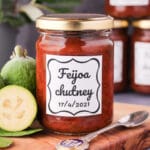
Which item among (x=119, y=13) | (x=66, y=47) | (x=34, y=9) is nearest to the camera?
(x=66, y=47)

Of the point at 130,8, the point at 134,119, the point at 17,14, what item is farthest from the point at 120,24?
the point at 134,119

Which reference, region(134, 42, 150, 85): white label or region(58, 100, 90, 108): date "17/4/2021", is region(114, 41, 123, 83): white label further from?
region(58, 100, 90, 108): date "17/4/2021"

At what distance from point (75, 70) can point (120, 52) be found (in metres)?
0.51

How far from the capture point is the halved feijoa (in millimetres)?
625

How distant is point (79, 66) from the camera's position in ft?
1.95

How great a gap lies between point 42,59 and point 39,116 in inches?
3.1

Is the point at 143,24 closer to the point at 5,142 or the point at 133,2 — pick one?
the point at 133,2

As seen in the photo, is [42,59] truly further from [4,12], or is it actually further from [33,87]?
[4,12]

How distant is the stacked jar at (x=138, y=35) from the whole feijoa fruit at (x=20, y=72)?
444 millimetres

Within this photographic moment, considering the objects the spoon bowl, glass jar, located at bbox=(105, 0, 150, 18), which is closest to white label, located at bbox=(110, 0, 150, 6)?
glass jar, located at bbox=(105, 0, 150, 18)

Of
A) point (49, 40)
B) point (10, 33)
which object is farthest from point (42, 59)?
point (10, 33)

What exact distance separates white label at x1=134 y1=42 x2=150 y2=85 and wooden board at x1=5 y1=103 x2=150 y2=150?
0.41m

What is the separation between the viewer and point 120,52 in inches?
43.0

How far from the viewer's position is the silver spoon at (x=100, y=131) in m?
0.56
